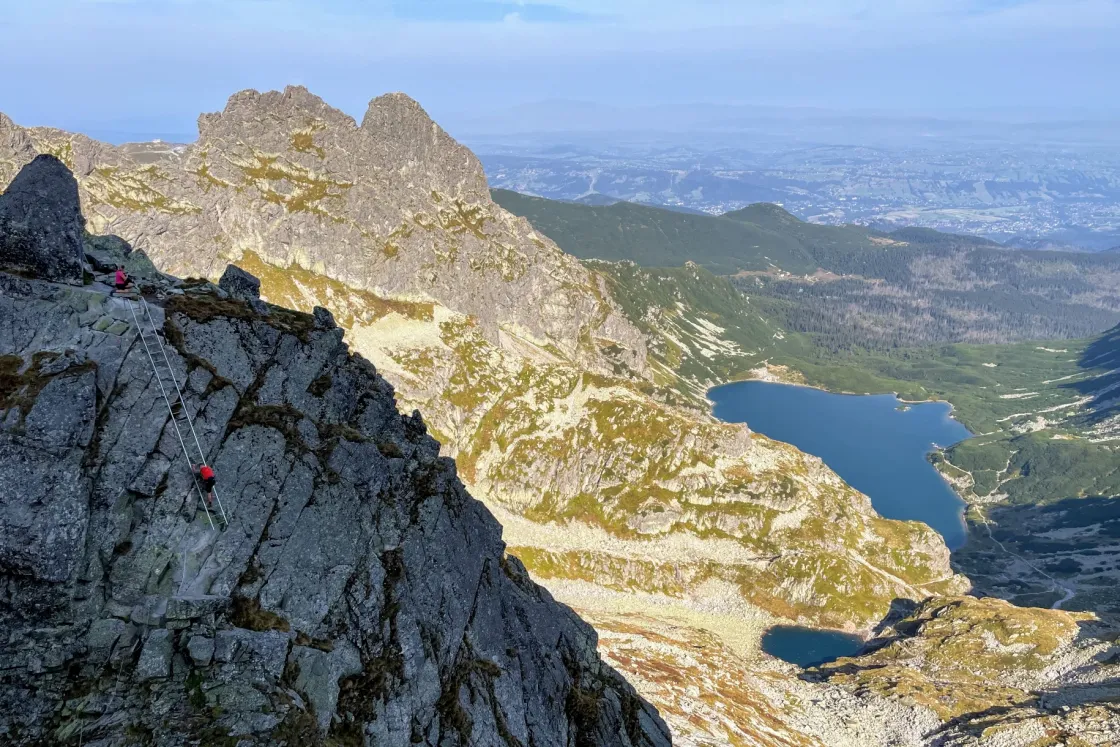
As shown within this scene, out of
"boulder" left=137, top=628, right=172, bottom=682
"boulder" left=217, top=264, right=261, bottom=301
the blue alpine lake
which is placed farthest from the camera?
the blue alpine lake

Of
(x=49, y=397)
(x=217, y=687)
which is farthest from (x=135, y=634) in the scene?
(x=49, y=397)

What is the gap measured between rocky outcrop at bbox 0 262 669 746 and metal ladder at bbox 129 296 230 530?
0.36 m

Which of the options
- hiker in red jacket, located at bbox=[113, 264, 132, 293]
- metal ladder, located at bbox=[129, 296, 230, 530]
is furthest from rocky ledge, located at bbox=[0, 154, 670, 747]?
hiker in red jacket, located at bbox=[113, 264, 132, 293]

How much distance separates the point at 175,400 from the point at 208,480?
4.91 metres

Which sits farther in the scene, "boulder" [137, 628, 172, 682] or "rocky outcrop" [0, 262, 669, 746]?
"boulder" [137, 628, 172, 682]

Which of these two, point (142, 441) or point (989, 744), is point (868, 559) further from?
point (142, 441)

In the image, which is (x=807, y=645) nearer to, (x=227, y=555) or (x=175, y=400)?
(x=227, y=555)

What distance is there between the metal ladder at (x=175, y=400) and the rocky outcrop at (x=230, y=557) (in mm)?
360

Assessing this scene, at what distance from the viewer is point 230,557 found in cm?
3234

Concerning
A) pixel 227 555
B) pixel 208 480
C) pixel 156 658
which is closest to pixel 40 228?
pixel 208 480

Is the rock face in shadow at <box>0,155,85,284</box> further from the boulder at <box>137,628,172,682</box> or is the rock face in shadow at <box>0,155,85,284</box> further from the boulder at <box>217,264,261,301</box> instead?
the boulder at <box>137,628,172,682</box>

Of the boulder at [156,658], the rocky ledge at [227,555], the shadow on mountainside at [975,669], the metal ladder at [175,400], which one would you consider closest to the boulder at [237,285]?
the rocky ledge at [227,555]

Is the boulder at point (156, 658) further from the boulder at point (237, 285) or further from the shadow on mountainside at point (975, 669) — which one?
the shadow on mountainside at point (975, 669)

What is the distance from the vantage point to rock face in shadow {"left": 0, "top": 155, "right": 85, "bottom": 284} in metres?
35.0
